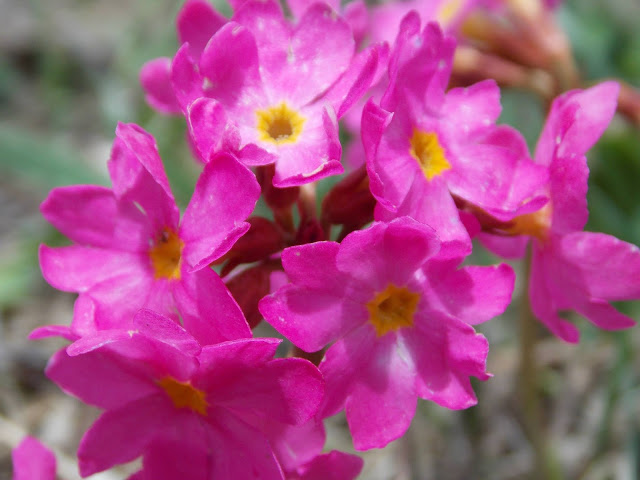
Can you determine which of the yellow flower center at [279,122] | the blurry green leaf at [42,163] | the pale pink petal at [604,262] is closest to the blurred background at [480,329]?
the blurry green leaf at [42,163]

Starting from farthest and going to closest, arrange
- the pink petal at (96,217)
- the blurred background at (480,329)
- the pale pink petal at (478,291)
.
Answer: the blurred background at (480,329) < the pink petal at (96,217) < the pale pink petal at (478,291)

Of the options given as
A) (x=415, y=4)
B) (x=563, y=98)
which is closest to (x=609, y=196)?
(x=415, y=4)

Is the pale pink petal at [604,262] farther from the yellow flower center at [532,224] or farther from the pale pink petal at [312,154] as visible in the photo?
the pale pink petal at [312,154]

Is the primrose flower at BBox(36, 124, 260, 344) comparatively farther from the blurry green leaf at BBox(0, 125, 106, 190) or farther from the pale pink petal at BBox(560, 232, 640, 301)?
the blurry green leaf at BBox(0, 125, 106, 190)

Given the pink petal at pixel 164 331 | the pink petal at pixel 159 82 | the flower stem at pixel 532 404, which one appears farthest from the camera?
the flower stem at pixel 532 404

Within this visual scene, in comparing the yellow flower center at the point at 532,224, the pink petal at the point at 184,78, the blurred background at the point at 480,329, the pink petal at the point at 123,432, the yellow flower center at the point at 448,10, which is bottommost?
the blurred background at the point at 480,329

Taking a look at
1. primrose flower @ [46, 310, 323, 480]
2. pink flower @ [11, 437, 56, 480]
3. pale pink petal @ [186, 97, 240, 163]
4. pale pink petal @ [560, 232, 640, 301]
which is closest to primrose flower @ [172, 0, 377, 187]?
pale pink petal @ [186, 97, 240, 163]

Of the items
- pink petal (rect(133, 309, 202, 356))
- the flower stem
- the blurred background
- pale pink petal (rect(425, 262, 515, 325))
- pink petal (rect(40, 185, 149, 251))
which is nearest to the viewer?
pink petal (rect(133, 309, 202, 356))
